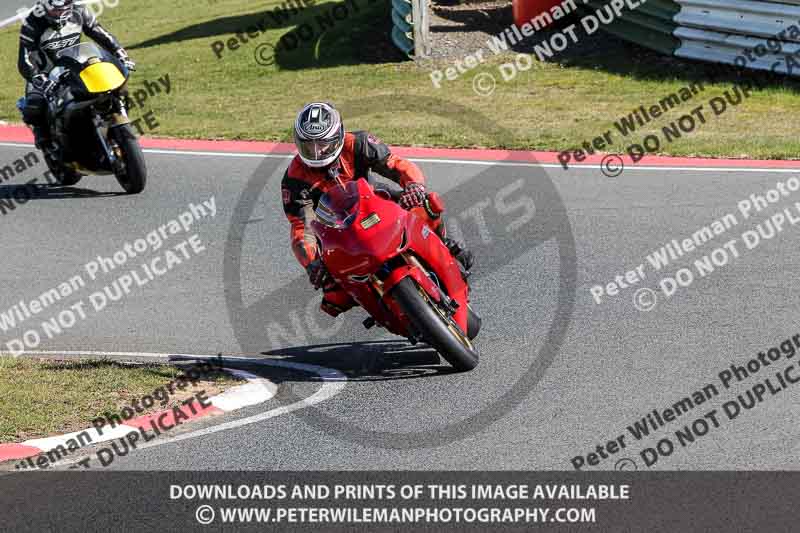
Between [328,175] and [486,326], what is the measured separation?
65.0 inches

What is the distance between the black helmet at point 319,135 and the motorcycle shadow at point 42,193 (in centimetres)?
600

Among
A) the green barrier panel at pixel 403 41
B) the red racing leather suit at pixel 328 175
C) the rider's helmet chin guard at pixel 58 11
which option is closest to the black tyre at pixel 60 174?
the rider's helmet chin guard at pixel 58 11

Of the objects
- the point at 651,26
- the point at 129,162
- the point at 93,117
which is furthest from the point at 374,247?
the point at 651,26

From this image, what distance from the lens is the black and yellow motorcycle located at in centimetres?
1211

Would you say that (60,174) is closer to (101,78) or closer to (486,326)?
(101,78)

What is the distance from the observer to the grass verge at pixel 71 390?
6895mm

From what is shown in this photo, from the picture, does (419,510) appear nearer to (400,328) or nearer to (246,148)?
(400,328)

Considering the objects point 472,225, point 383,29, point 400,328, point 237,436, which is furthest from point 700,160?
point 383,29

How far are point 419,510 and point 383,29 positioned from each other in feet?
62.1

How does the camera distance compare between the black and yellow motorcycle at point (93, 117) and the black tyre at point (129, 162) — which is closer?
the black and yellow motorcycle at point (93, 117)

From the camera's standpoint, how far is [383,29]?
23.2 meters

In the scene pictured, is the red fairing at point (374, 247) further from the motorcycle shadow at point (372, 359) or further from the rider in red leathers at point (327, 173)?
the motorcycle shadow at point (372, 359)

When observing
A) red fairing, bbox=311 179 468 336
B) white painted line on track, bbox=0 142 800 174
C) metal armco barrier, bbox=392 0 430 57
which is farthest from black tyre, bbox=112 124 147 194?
metal armco barrier, bbox=392 0 430 57

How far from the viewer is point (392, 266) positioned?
6.92 meters
